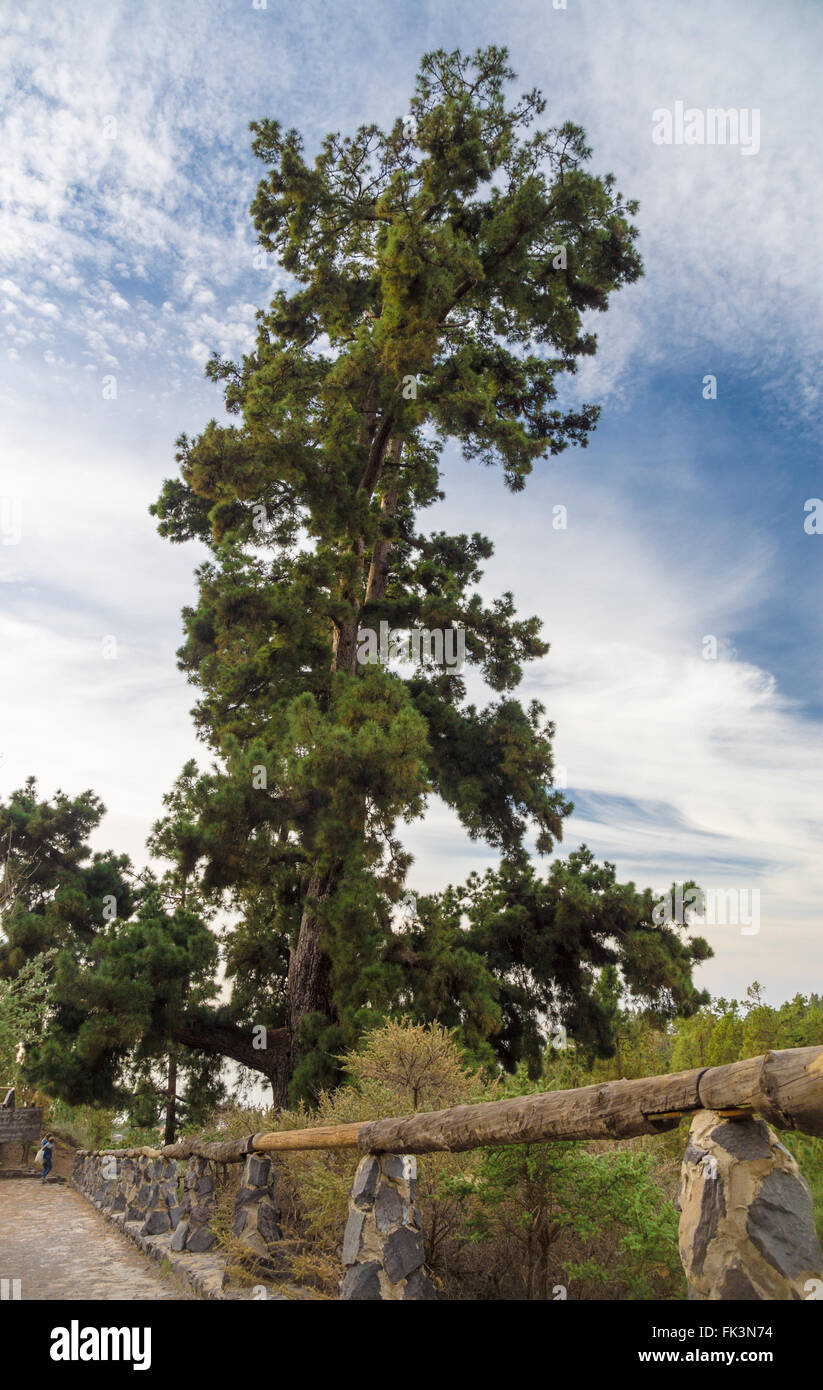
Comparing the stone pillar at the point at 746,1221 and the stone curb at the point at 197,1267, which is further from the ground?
the stone pillar at the point at 746,1221

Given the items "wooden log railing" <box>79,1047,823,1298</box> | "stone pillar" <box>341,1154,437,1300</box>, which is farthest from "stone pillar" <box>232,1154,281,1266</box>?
"wooden log railing" <box>79,1047,823,1298</box>

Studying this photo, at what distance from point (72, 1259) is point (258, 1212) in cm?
471

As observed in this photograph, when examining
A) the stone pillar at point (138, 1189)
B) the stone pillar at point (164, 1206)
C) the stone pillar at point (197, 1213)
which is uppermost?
the stone pillar at point (197, 1213)

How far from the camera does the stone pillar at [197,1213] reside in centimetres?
913

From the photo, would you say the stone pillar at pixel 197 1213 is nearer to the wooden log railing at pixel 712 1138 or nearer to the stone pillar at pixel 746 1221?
the wooden log railing at pixel 712 1138

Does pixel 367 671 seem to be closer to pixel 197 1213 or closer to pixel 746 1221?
pixel 197 1213

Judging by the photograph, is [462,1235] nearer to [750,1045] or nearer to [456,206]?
[750,1045]

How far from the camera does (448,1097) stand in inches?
299

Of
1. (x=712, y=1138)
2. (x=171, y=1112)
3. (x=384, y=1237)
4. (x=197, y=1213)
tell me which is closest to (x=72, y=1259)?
(x=197, y=1213)

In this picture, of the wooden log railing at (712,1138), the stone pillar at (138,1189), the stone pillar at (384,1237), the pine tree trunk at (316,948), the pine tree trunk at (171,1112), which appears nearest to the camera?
the wooden log railing at (712,1138)

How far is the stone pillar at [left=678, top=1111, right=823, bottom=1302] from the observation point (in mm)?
3412

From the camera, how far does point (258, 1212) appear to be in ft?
24.1

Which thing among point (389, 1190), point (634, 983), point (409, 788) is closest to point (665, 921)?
point (634, 983)

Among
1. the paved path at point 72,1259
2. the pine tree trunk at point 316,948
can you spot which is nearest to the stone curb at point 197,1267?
the paved path at point 72,1259
